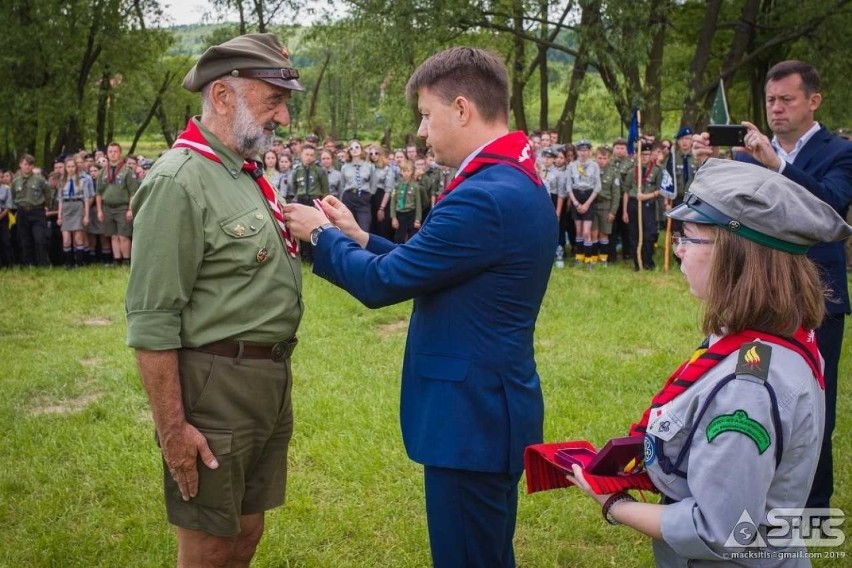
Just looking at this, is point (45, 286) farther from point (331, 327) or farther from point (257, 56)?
point (257, 56)

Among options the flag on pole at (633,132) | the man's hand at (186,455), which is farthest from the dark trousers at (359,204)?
the man's hand at (186,455)

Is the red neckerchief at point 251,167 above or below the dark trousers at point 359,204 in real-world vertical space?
above

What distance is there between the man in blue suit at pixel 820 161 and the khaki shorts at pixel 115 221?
12364 mm

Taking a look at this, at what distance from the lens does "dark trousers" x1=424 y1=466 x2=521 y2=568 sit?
2.62 meters

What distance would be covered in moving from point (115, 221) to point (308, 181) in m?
3.50

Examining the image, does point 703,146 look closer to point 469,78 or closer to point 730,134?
point 730,134

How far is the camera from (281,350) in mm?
2902

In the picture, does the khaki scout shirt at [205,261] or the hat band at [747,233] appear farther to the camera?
the khaki scout shirt at [205,261]

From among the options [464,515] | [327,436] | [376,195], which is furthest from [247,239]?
[376,195]

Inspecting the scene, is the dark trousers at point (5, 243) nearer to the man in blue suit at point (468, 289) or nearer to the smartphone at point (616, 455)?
the man in blue suit at point (468, 289)

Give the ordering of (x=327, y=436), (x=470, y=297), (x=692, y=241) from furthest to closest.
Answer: (x=327, y=436) → (x=470, y=297) → (x=692, y=241)

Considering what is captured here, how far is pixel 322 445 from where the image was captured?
5.46 m

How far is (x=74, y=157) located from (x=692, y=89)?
13.0 m

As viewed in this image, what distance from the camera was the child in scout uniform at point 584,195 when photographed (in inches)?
546
